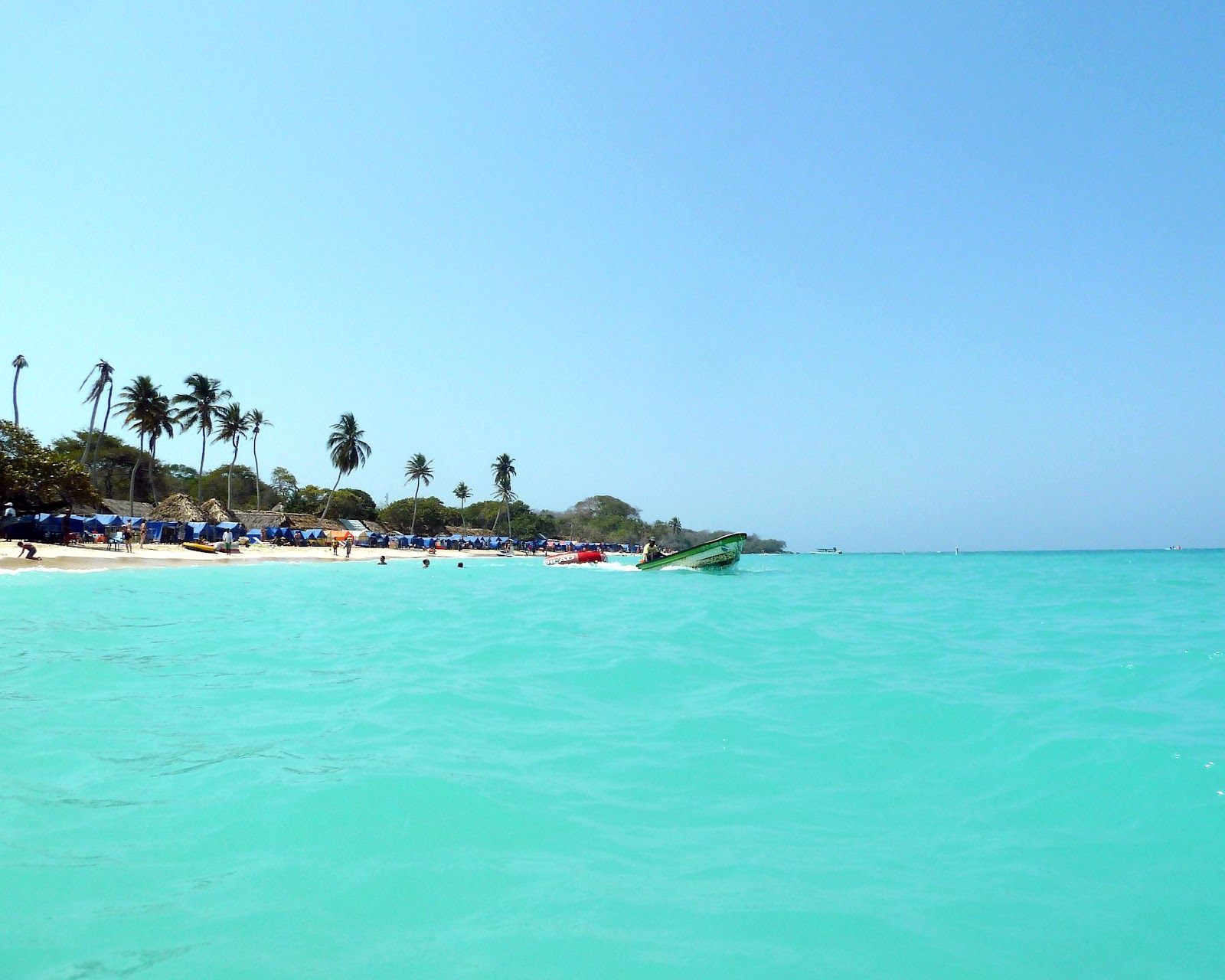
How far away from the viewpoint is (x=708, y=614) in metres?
15.8

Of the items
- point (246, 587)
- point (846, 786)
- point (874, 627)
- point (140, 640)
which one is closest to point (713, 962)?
point (846, 786)

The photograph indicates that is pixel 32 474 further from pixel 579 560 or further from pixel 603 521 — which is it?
pixel 603 521

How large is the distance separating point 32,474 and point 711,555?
3342 centimetres

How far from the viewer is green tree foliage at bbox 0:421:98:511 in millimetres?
34375

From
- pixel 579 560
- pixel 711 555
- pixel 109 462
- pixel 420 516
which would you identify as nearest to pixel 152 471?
pixel 109 462

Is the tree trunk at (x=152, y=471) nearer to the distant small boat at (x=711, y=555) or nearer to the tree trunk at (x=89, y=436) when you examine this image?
the tree trunk at (x=89, y=436)

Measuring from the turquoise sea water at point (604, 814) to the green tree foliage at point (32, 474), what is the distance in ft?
104

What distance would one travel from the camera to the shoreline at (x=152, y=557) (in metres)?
26.7

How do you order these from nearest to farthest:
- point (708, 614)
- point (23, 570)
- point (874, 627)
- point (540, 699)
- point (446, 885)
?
point (446, 885) → point (540, 699) → point (874, 627) → point (708, 614) → point (23, 570)

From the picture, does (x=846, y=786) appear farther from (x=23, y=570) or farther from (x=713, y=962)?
(x=23, y=570)

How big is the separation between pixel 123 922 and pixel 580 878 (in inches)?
74.9

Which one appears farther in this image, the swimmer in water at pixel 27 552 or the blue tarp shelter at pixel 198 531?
the blue tarp shelter at pixel 198 531

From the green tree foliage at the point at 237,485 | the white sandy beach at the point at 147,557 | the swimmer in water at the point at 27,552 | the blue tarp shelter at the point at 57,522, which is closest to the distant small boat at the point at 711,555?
the white sandy beach at the point at 147,557

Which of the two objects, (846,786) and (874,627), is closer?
(846,786)
